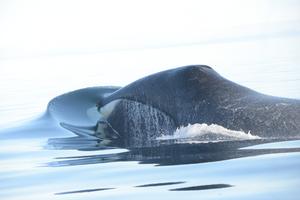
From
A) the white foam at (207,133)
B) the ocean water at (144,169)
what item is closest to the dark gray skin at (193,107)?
the white foam at (207,133)

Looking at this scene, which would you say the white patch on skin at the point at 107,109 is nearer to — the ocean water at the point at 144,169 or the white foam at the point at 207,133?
the ocean water at the point at 144,169

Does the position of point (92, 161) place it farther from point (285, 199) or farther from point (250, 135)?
point (285, 199)

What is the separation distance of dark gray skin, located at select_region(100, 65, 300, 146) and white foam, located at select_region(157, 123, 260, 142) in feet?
A: 0.21

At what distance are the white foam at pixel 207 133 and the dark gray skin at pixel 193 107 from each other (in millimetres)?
63

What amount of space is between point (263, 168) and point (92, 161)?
2368mm

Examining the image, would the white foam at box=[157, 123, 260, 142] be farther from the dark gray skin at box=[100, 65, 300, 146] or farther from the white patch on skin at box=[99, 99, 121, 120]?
the white patch on skin at box=[99, 99, 121, 120]

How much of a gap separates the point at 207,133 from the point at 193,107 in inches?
16.8

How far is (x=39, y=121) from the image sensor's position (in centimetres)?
1389

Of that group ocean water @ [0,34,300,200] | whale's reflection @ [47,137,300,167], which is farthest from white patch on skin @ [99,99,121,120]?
whale's reflection @ [47,137,300,167]

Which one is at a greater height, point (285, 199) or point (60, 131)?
point (60, 131)

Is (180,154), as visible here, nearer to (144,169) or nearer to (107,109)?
(144,169)

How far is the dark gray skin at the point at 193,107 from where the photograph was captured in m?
9.95

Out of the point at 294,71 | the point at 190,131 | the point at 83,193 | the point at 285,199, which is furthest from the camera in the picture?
the point at 294,71

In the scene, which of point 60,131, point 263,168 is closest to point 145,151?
point 263,168
